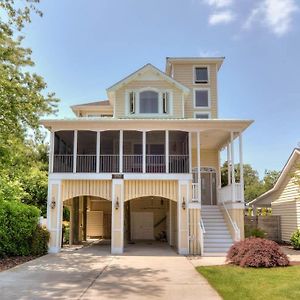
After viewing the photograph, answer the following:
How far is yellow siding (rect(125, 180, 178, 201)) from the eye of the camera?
1845cm

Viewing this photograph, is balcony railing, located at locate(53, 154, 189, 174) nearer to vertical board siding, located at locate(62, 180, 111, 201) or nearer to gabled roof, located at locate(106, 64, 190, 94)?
vertical board siding, located at locate(62, 180, 111, 201)

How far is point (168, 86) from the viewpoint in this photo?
22359 mm

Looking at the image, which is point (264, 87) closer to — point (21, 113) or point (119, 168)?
point (119, 168)

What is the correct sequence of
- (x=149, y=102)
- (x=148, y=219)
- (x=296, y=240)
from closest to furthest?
1. (x=296, y=240)
2. (x=149, y=102)
3. (x=148, y=219)

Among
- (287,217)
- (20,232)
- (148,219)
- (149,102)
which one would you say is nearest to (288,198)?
(287,217)

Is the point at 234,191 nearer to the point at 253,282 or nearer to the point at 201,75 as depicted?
the point at 253,282

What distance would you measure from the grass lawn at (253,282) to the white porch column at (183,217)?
454cm

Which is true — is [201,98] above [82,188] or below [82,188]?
above

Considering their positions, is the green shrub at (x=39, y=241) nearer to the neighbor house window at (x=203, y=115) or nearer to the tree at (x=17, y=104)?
the tree at (x=17, y=104)

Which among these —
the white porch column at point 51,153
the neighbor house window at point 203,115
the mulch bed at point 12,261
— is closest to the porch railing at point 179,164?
the neighbor house window at point 203,115

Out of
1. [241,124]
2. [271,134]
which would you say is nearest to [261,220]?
[241,124]

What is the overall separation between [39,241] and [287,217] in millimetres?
14018

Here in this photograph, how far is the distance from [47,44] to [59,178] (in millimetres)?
6360

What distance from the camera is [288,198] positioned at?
22547 mm
